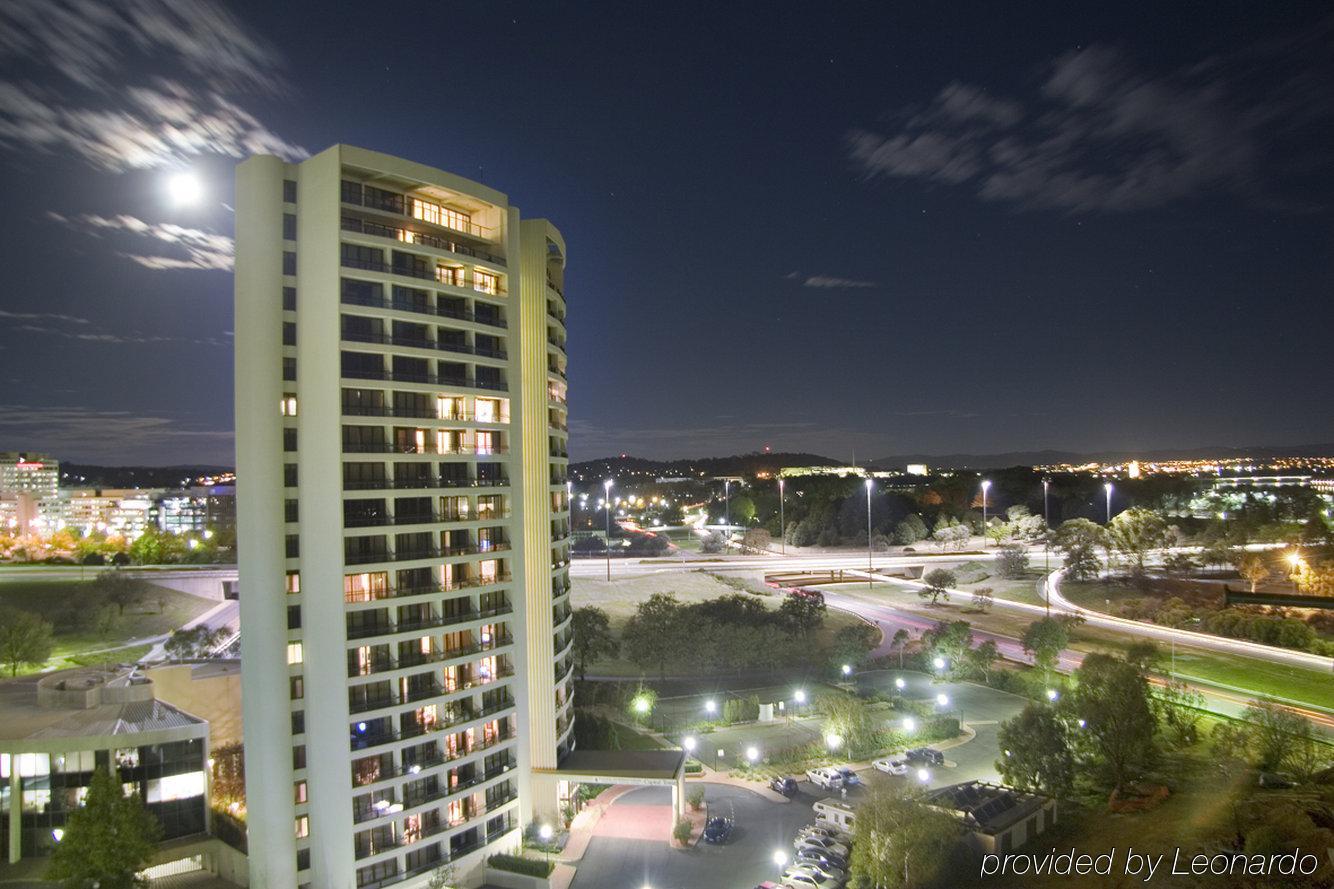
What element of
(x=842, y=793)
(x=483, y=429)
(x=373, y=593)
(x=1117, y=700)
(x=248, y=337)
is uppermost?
(x=248, y=337)

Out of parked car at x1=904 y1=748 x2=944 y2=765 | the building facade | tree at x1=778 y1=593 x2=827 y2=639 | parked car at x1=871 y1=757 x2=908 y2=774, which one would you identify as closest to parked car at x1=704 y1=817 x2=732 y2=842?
the building facade

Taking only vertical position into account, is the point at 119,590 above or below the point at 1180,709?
above

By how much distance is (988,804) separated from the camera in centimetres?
2216

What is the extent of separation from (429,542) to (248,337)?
24.1 ft

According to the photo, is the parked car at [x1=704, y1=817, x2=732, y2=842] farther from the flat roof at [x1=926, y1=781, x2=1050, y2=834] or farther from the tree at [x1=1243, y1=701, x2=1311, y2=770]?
the tree at [x1=1243, y1=701, x2=1311, y2=770]

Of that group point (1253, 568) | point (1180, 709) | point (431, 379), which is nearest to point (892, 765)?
point (1180, 709)

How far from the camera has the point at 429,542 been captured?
72.7 feet

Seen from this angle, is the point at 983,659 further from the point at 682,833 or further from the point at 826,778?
the point at 682,833

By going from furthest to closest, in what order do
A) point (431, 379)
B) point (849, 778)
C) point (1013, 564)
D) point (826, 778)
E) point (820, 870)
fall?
point (1013, 564) < point (849, 778) < point (826, 778) < point (431, 379) < point (820, 870)

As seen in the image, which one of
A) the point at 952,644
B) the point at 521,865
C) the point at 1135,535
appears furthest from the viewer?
the point at 1135,535

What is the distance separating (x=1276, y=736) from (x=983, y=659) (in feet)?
47.4

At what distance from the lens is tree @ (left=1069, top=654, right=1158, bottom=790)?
24688mm

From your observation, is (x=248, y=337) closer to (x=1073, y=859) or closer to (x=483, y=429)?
(x=483, y=429)

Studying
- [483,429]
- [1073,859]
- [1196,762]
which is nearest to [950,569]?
[1196,762]
